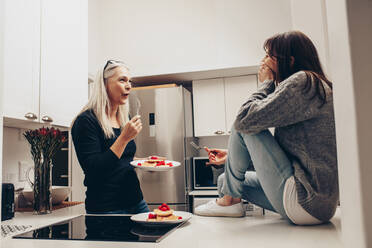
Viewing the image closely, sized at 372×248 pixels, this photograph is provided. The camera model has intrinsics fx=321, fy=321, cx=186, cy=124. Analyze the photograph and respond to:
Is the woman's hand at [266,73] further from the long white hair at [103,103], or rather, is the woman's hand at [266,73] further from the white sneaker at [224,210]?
the long white hair at [103,103]

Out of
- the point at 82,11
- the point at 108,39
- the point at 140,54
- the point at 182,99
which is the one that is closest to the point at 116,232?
the point at 82,11

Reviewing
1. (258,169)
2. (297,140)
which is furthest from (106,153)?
(297,140)

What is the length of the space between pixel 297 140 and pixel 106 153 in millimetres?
877

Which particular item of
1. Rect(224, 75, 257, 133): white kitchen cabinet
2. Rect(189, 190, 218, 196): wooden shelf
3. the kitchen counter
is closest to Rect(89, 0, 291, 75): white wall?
Rect(224, 75, 257, 133): white kitchen cabinet

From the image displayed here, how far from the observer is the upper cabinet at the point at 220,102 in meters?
2.95

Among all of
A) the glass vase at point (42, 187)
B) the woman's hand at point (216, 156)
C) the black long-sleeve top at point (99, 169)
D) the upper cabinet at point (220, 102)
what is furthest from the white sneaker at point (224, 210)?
the upper cabinet at point (220, 102)

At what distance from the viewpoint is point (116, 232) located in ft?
3.38

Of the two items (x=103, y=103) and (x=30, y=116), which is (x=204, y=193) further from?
(x=30, y=116)

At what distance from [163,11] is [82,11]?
1.12m

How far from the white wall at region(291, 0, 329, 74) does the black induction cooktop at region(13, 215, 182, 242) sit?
3.30 feet

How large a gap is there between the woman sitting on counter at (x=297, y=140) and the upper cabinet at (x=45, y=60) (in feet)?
3.35

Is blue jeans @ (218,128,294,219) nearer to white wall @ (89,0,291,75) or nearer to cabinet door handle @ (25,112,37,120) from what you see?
cabinet door handle @ (25,112,37,120)

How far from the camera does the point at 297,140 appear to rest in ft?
3.47

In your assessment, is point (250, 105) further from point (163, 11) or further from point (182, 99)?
point (163, 11)
